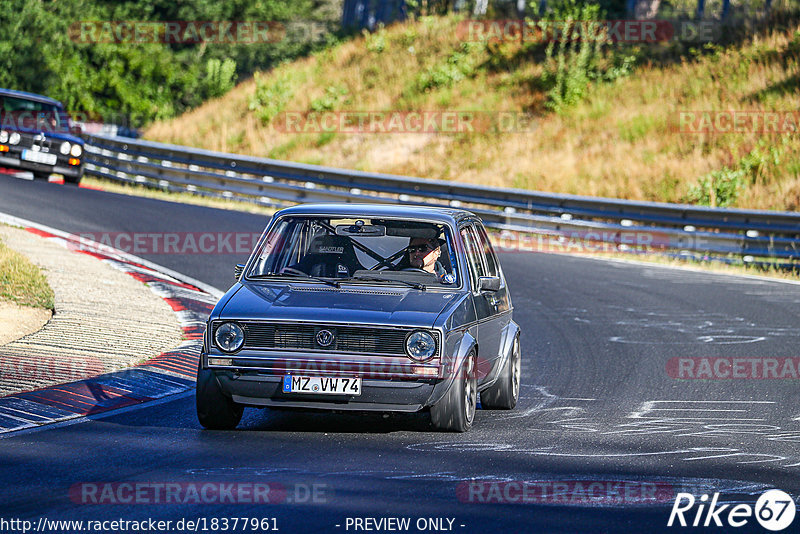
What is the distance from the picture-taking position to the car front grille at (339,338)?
7617 millimetres

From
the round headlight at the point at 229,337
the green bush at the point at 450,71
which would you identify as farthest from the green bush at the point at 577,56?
the round headlight at the point at 229,337

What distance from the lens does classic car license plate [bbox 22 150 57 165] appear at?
24891 millimetres

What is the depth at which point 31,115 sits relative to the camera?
2502 centimetres

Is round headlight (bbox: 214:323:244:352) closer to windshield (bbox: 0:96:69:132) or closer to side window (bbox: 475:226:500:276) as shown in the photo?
side window (bbox: 475:226:500:276)

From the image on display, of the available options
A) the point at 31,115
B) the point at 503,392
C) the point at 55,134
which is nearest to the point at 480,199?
the point at 55,134

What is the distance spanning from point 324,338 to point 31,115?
19.2 metres

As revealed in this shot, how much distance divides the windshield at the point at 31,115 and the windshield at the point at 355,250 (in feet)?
56.8

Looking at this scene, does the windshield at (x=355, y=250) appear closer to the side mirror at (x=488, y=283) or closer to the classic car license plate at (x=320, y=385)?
the side mirror at (x=488, y=283)

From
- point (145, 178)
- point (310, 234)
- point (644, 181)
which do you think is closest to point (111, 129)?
point (145, 178)

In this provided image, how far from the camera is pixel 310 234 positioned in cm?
895

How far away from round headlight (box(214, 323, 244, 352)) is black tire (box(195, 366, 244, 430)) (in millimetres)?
200

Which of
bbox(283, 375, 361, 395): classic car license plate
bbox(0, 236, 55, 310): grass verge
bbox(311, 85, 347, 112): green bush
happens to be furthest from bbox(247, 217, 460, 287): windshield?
bbox(311, 85, 347, 112): green bush

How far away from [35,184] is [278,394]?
17.9 m

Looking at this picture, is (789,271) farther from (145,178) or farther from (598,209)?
(145,178)
